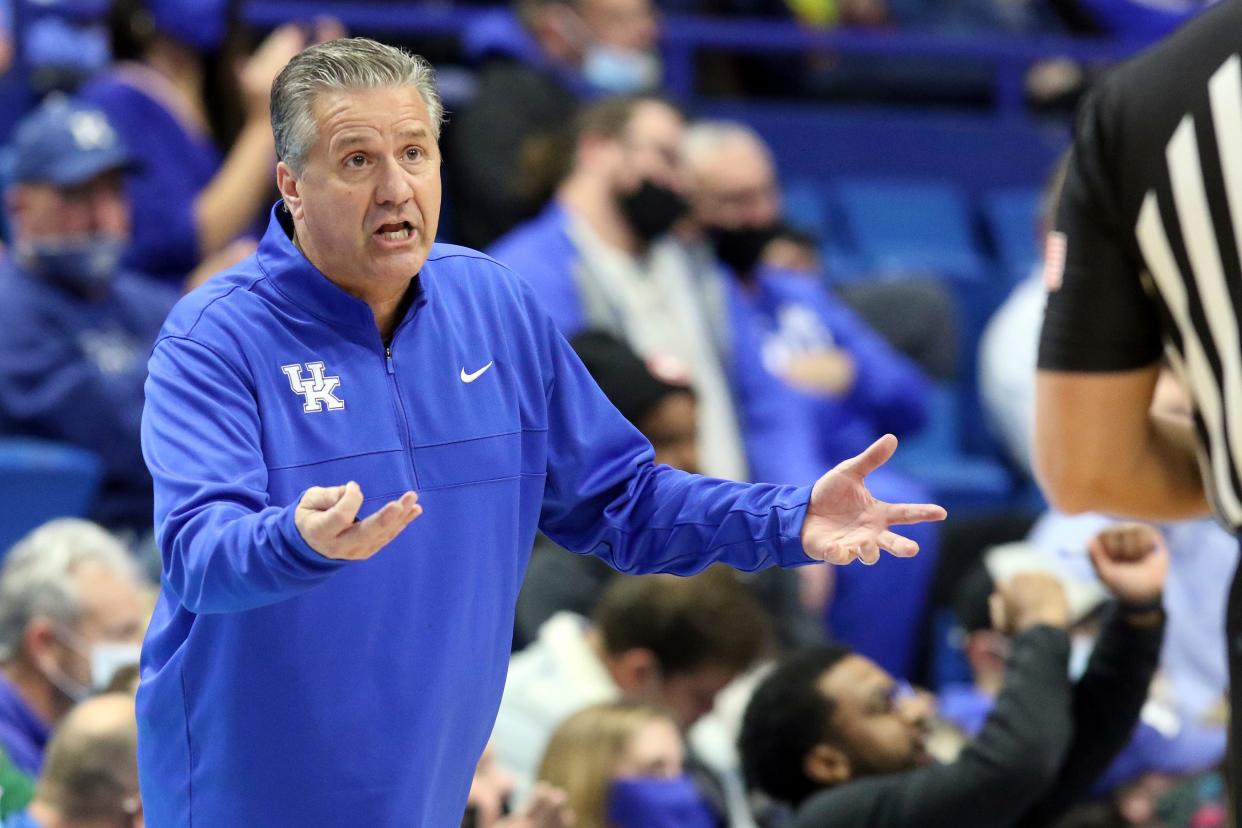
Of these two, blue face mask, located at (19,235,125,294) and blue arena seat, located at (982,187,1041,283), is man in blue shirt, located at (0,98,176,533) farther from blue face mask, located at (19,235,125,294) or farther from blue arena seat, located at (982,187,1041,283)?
blue arena seat, located at (982,187,1041,283)

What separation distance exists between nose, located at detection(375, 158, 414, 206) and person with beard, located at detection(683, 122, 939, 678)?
3.21 metres

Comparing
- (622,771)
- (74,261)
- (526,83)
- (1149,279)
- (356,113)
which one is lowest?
(622,771)

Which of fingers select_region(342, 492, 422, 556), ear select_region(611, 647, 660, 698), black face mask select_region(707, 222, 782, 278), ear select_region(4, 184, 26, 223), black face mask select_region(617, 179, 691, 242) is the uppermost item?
fingers select_region(342, 492, 422, 556)

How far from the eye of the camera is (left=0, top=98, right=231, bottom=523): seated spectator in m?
4.71

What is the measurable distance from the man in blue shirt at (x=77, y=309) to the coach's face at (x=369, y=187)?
271 centimetres

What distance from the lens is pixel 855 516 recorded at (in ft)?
7.23

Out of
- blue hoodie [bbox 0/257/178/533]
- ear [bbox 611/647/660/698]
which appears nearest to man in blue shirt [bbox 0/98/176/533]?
blue hoodie [bbox 0/257/178/533]

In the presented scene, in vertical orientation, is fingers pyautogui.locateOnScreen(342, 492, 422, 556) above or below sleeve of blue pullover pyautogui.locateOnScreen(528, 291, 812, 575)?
above

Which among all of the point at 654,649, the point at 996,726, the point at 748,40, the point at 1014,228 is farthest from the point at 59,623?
the point at 1014,228

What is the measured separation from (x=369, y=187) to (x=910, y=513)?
68cm

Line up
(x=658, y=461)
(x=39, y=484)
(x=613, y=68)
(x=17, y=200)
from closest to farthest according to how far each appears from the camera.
Answer: (x=658, y=461) → (x=39, y=484) → (x=17, y=200) → (x=613, y=68)

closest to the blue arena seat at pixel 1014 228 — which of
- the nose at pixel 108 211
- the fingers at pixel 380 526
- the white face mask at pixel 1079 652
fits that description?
the white face mask at pixel 1079 652

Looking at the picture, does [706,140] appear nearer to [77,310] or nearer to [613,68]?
[613,68]

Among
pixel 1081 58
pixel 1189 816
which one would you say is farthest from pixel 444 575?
pixel 1081 58
